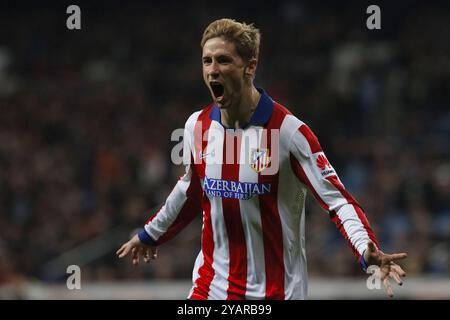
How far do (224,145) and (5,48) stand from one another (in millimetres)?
12327

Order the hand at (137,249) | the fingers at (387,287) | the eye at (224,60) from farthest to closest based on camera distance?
1. the hand at (137,249)
2. the eye at (224,60)
3. the fingers at (387,287)

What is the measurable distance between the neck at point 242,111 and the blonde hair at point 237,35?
20cm

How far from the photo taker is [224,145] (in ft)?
17.3

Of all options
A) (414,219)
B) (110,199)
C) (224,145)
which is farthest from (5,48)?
(224,145)

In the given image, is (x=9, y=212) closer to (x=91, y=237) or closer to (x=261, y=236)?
(x=91, y=237)

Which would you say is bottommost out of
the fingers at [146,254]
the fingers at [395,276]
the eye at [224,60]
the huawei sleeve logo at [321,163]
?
the fingers at [146,254]

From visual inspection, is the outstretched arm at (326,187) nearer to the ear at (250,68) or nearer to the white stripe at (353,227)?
the white stripe at (353,227)

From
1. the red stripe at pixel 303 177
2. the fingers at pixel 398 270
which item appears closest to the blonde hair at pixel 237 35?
the red stripe at pixel 303 177

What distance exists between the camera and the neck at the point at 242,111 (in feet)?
17.2

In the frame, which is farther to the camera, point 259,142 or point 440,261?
point 440,261

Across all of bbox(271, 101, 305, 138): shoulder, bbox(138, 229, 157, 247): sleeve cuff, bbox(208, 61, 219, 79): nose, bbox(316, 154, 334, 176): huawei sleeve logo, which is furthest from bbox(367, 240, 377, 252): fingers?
bbox(138, 229, 157, 247): sleeve cuff

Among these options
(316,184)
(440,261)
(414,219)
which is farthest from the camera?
(414,219)

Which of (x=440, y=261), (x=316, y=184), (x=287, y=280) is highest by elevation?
(x=316, y=184)

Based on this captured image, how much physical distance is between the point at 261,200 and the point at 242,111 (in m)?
0.50
